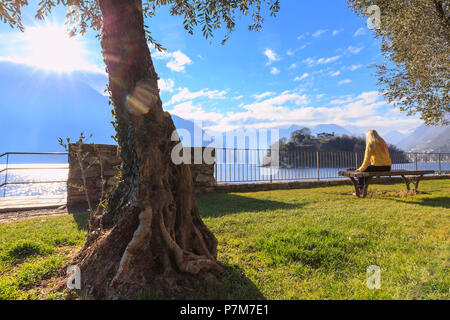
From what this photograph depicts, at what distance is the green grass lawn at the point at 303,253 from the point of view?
206 centimetres

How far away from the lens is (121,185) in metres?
2.52

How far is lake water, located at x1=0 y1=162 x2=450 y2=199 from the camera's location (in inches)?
313

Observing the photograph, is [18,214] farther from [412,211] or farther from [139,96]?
[412,211]

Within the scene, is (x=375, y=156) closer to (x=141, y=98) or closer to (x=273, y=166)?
(x=273, y=166)

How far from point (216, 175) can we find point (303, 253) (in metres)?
6.47

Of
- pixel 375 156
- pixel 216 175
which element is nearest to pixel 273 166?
pixel 216 175

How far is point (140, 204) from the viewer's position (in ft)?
7.07

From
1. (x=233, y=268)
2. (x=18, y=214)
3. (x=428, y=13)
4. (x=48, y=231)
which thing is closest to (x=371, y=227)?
(x=233, y=268)

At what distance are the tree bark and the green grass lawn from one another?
1.17 ft

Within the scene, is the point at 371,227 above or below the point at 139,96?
below

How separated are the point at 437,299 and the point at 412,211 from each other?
385cm

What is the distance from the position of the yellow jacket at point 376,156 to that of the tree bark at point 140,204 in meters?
6.06

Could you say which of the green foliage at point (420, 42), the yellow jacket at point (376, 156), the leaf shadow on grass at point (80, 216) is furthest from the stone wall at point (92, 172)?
the green foliage at point (420, 42)

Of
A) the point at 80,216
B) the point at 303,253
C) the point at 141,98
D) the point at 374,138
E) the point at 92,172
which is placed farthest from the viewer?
the point at 92,172
